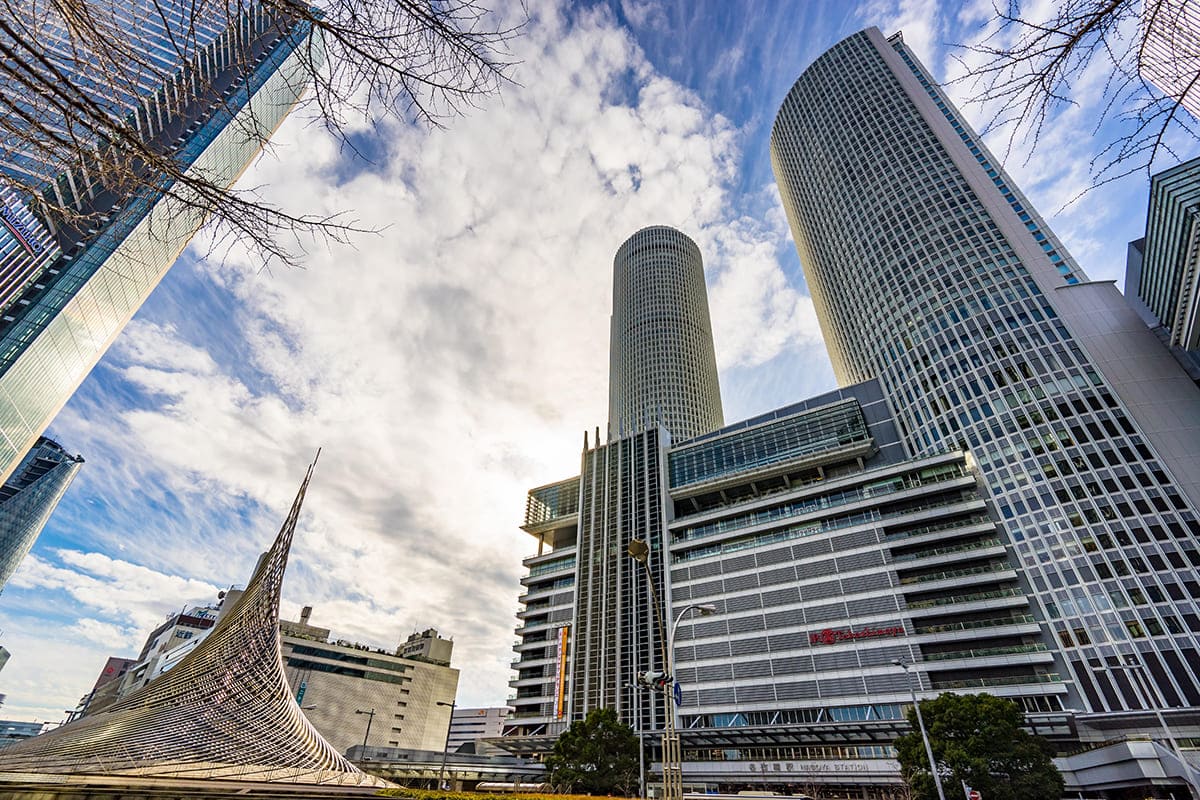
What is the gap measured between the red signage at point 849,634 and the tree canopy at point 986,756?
57.0ft

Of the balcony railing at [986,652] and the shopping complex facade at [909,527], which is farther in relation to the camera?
the balcony railing at [986,652]

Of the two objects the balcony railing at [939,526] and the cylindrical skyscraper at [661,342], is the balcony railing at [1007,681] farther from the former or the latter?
the cylindrical skyscraper at [661,342]

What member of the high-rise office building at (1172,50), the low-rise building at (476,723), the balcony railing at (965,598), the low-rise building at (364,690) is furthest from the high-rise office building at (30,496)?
the high-rise office building at (1172,50)

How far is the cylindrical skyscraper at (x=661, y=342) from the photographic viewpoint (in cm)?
11631

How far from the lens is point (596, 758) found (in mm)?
37281

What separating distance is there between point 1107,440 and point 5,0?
64.4 meters

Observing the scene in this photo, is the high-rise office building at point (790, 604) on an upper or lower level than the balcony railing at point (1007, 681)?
upper

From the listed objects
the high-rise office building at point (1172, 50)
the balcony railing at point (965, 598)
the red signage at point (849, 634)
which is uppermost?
the balcony railing at point (965, 598)

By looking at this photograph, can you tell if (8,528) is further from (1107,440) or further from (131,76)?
(1107,440)

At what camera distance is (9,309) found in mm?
52219

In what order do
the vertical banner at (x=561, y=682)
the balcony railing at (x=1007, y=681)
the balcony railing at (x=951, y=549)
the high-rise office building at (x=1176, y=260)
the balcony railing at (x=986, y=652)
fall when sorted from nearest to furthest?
the balcony railing at (x=1007, y=681) → the high-rise office building at (x=1176, y=260) → the balcony railing at (x=986, y=652) → the balcony railing at (x=951, y=549) → the vertical banner at (x=561, y=682)

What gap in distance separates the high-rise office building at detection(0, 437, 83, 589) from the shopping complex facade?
355 feet

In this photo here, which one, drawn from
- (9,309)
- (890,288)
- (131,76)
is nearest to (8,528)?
(9,309)

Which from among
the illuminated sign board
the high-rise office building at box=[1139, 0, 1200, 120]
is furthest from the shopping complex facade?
the illuminated sign board
